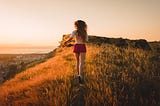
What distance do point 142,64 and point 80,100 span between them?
3438mm

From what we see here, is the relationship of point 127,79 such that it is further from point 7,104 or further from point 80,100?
point 7,104

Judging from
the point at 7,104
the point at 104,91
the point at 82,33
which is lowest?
the point at 7,104

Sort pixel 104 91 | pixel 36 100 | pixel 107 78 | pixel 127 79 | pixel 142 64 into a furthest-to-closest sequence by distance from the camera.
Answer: pixel 142 64
pixel 107 78
pixel 127 79
pixel 36 100
pixel 104 91

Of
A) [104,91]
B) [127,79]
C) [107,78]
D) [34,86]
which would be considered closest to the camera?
[104,91]

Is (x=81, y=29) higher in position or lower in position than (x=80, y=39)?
higher

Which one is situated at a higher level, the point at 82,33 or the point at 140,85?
the point at 82,33

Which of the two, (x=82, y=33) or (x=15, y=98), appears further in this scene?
(x=82, y=33)

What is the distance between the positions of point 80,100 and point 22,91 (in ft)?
8.40

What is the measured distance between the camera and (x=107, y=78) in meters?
8.35

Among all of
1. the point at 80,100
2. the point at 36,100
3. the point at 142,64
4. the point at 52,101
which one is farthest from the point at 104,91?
the point at 142,64

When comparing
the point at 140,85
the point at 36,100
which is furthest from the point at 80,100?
the point at 140,85

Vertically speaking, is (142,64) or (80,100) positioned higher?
(142,64)

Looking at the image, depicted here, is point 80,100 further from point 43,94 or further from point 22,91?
point 22,91

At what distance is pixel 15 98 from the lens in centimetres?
822
